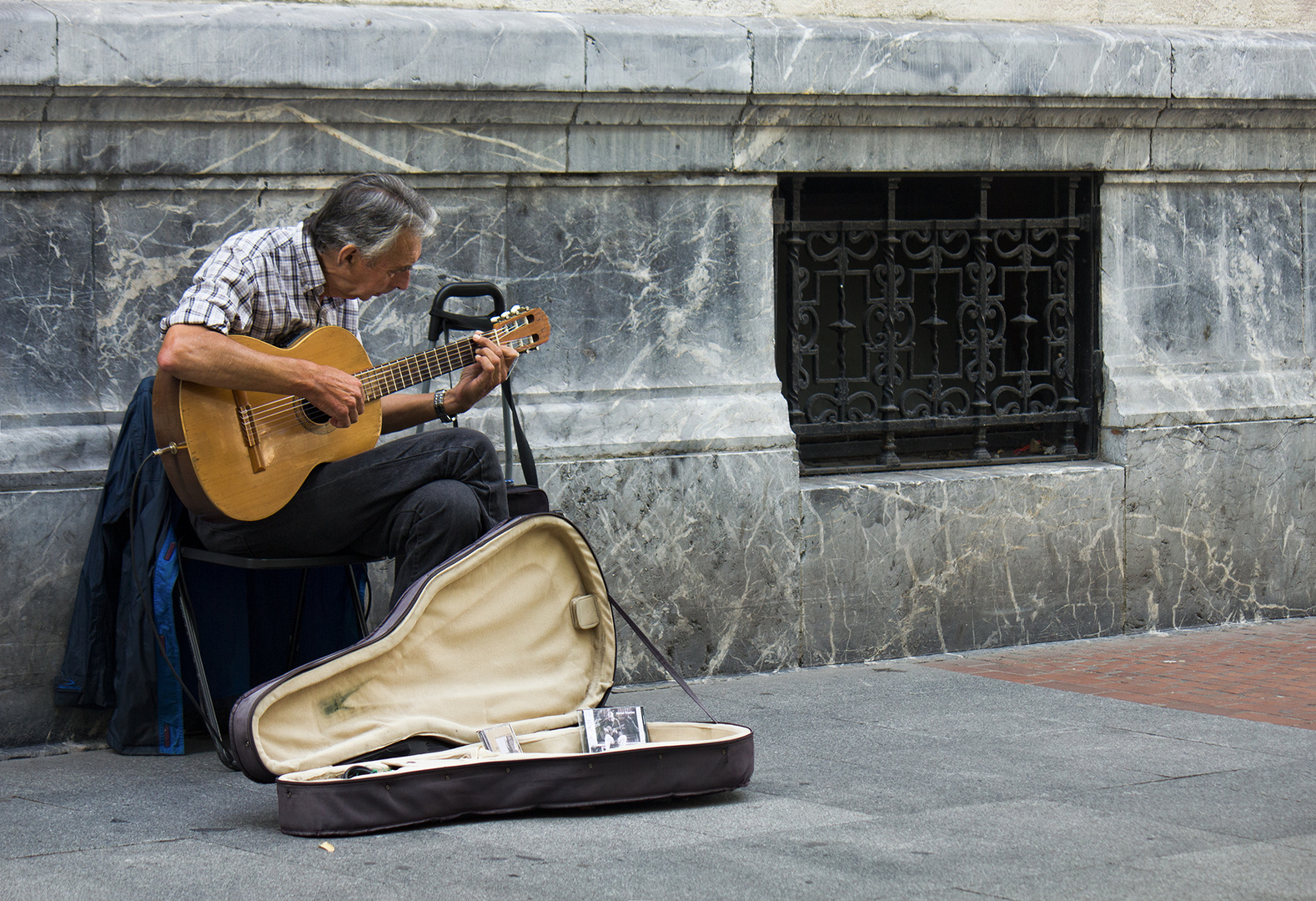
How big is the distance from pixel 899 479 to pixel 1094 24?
2.05 m

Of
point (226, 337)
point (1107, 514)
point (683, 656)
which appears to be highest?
point (226, 337)

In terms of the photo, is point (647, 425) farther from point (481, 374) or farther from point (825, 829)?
point (825, 829)

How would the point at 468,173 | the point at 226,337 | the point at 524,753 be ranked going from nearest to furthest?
the point at 524,753
the point at 226,337
the point at 468,173

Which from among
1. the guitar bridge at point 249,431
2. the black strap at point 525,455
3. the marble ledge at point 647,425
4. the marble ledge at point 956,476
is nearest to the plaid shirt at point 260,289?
the guitar bridge at point 249,431

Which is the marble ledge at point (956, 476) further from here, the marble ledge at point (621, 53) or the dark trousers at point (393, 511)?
the dark trousers at point (393, 511)

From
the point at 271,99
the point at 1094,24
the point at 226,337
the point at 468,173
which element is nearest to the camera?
the point at 226,337

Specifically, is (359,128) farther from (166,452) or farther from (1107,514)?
(1107,514)

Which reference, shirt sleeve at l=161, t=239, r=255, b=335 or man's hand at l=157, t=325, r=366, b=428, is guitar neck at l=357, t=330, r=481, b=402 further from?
shirt sleeve at l=161, t=239, r=255, b=335

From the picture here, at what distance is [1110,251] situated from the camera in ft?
19.0

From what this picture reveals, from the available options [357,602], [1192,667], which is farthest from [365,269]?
[1192,667]

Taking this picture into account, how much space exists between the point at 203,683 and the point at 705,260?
7.58ft

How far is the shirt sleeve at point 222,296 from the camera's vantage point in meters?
3.58

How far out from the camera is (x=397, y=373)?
389cm

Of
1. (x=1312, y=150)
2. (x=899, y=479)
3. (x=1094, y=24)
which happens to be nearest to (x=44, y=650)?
(x=899, y=479)
